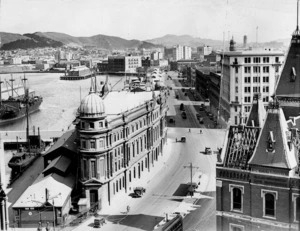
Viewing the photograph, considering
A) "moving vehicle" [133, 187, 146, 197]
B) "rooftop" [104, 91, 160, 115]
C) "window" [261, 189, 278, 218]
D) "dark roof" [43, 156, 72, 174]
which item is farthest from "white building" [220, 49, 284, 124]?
"window" [261, 189, 278, 218]

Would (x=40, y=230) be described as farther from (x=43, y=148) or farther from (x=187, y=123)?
(x=187, y=123)

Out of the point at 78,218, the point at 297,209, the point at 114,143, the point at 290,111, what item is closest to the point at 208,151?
the point at 114,143

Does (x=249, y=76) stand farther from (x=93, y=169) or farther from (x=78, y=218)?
(x=78, y=218)

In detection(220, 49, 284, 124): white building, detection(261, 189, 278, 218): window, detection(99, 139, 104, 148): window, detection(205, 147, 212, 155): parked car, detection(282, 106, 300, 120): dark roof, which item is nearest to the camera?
detection(261, 189, 278, 218): window

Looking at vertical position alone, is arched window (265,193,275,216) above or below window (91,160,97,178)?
above

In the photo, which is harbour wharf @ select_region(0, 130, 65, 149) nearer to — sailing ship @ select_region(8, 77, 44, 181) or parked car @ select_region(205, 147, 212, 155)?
sailing ship @ select_region(8, 77, 44, 181)

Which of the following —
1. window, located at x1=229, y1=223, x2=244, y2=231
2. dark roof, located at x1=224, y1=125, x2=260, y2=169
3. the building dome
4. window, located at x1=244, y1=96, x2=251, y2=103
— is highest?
the building dome

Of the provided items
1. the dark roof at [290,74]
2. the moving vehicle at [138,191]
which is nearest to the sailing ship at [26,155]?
the moving vehicle at [138,191]

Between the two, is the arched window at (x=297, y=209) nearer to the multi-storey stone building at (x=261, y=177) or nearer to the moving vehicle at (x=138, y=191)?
the multi-storey stone building at (x=261, y=177)

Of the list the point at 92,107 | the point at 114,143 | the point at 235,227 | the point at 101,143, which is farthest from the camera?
the point at 114,143
